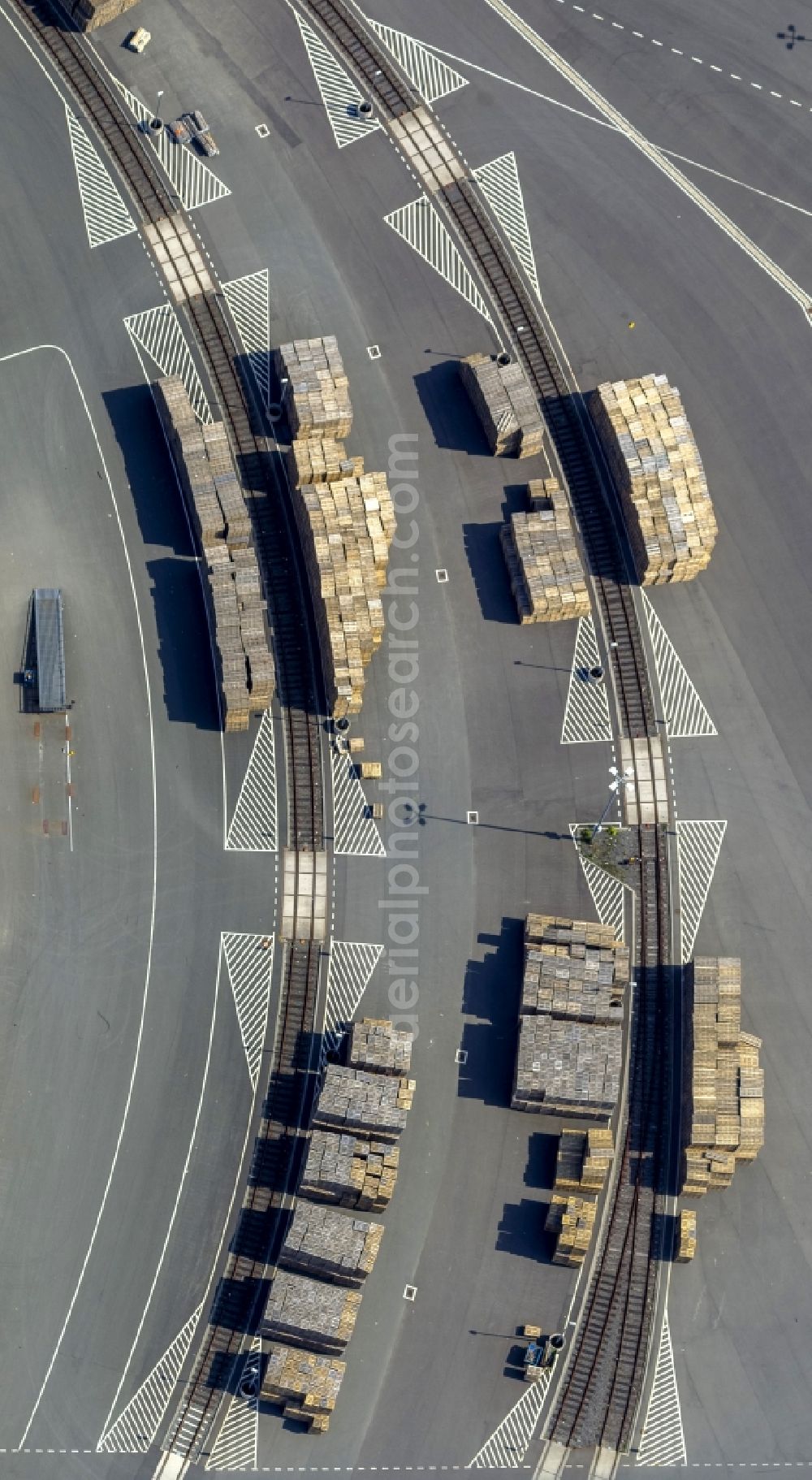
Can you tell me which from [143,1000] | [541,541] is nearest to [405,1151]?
[143,1000]

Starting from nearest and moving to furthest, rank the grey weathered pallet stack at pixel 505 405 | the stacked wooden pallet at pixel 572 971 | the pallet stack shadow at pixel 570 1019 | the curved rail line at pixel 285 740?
the curved rail line at pixel 285 740, the pallet stack shadow at pixel 570 1019, the stacked wooden pallet at pixel 572 971, the grey weathered pallet stack at pixel 505 405

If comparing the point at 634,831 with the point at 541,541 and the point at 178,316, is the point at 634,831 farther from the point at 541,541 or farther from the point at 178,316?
the point at 178,316

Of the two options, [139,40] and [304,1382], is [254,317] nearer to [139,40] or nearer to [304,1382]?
[139,40]

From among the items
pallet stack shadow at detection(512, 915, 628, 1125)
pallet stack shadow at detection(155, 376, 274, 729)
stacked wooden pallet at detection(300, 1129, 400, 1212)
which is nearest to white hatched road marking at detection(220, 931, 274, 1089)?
stacked wooden pallet at detection(300, 1129, 400, 1212)

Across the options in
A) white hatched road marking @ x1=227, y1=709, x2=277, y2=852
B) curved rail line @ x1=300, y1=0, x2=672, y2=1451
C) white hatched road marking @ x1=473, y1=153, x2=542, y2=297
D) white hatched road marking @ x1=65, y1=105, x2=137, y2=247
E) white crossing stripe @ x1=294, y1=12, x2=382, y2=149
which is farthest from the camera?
white crossing stripe @ x1=294, y1=12, x2=382, y2=149

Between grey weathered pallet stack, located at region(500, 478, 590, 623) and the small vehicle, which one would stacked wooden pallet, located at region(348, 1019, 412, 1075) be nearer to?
grey weathered pallet stack, located at region(500, 478, 590, 623)

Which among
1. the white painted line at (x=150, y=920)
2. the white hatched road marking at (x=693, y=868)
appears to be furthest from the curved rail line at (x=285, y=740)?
the white hatched road marking at (x=693, y=868)

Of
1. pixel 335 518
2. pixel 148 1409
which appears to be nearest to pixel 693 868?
pixel 335 518

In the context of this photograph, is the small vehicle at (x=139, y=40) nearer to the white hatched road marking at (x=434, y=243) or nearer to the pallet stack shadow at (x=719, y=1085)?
the white hatched road marking at (x=434, y=243)
